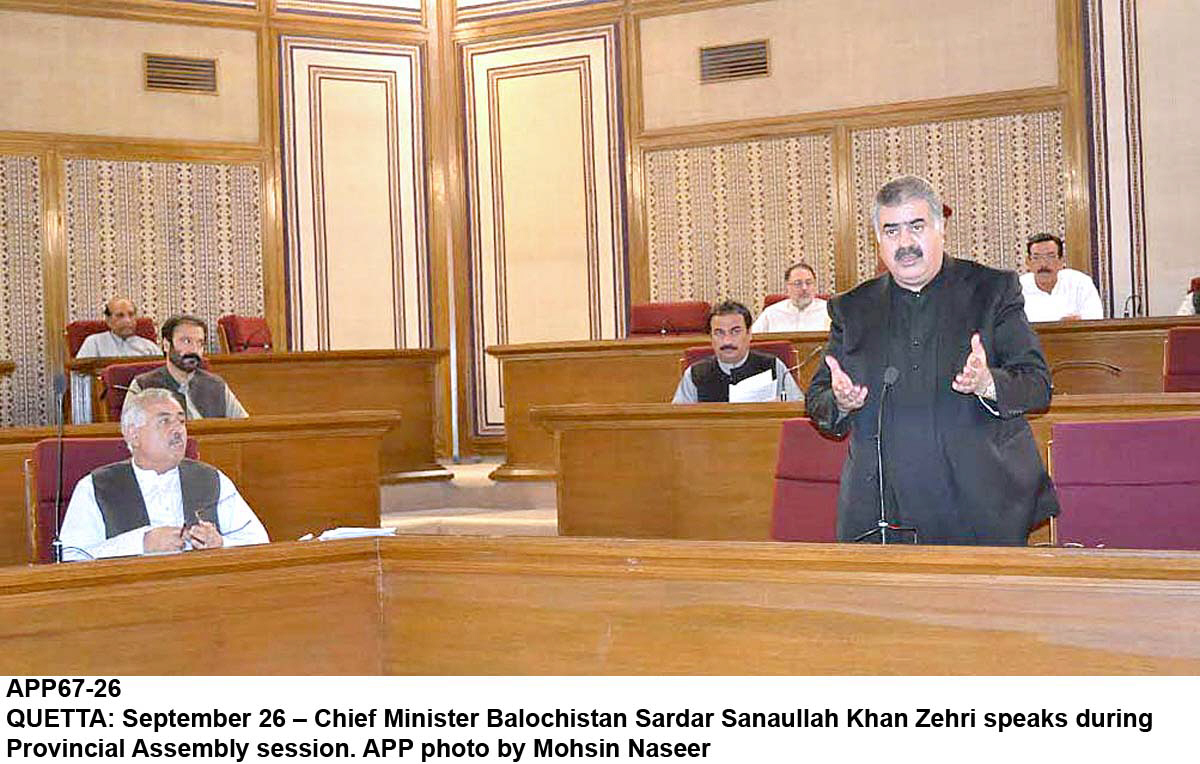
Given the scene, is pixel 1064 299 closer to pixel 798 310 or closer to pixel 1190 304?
pixel 1190 304

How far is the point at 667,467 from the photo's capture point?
18.4ft

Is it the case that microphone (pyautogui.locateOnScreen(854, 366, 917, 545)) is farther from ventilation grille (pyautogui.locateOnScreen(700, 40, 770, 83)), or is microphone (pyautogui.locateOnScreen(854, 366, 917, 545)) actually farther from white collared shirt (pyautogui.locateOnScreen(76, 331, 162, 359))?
ventilation grille (pyautogui.locateOnScreen(700, 40, 770, 83))

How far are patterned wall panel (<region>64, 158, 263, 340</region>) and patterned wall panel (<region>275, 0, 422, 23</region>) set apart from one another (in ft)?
3.58

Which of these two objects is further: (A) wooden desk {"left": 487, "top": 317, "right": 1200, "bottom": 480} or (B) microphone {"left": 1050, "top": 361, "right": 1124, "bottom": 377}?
(A) wooden desk {"left": 487, "top": 317, "right": 1200, "bottom": 480}

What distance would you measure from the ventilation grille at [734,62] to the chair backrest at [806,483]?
20.2 ft

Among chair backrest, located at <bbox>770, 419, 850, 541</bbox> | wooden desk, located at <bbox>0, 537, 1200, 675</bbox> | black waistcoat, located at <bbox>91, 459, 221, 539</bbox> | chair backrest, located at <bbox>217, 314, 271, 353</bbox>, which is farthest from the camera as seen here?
chair backrest, located at <bbox>217, 314, 271, 353</bbox>

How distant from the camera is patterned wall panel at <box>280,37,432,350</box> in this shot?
10.6 metres

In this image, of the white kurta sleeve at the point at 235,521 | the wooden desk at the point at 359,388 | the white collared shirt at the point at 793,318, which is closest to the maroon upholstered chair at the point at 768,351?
the white collared shirt at the point at 793,318

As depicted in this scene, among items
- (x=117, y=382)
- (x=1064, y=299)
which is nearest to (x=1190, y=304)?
(x=1064, y=299)

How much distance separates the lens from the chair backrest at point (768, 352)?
22.9ft

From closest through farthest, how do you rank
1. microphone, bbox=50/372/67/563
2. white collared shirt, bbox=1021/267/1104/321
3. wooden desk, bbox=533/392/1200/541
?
microphone, bbox=50/372/67/563 < wooden desk, bbox=533/392/1200/541 < white collared shirt, bbox=1021/267/1104/321

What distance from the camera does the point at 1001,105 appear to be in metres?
9.57

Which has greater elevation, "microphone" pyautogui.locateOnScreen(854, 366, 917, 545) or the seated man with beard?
the seated man with beard

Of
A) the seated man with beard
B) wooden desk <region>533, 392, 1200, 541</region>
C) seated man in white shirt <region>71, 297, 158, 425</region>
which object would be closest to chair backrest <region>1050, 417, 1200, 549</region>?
wooden desk <region>533, 392, 1200, 541</region>
